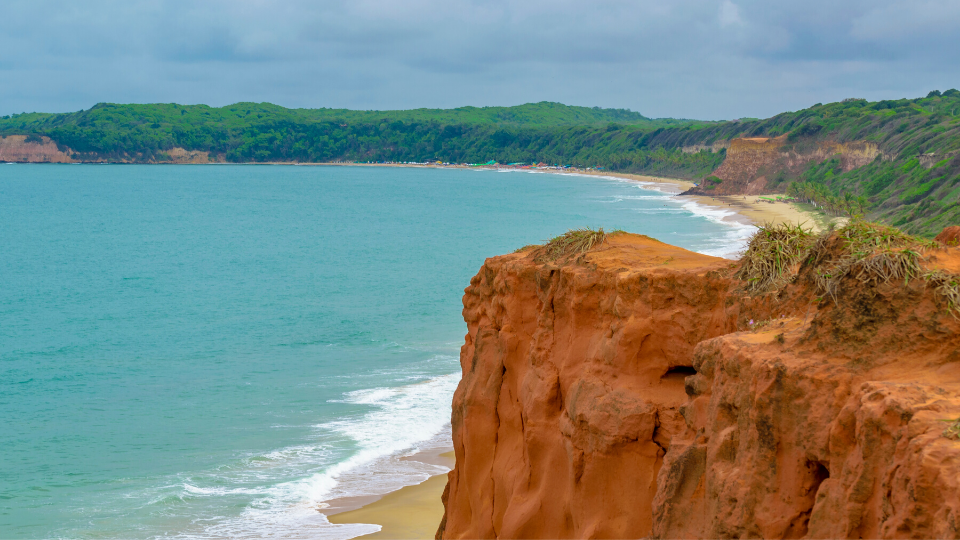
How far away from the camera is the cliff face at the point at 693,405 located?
5.28m

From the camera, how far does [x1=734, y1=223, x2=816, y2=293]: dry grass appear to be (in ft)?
26.4

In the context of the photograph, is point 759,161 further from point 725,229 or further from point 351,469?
point 351,469

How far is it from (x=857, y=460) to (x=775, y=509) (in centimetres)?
82

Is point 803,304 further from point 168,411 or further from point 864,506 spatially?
point 168,411

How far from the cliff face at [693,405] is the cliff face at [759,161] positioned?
117175mm

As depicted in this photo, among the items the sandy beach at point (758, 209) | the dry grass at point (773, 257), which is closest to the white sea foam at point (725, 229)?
the sandy beach at point (758, 209)

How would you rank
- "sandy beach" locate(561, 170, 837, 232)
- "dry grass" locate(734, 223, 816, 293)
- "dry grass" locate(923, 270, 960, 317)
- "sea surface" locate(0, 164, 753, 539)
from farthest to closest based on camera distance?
"sandy beach" locate(561, 170, 837, 232)
"sea surface" locate(0, 164, 753, 539)
"dry grass" locate(734, 223, 816, 293)
"dry grass" locate(923, 270, 960, 317)

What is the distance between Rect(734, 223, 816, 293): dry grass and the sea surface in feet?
37.5

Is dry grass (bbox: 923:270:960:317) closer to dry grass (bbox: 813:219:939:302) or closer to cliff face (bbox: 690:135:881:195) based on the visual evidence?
dry grass (bbox: 813:219:939:302)

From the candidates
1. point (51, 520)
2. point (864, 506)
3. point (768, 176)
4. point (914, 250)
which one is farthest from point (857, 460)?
point (768, 176)

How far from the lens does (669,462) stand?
7.33m

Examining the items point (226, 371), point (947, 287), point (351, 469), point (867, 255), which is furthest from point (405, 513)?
point (226, 371)

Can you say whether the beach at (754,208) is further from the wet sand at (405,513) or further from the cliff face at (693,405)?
the cliff face at (693,405)

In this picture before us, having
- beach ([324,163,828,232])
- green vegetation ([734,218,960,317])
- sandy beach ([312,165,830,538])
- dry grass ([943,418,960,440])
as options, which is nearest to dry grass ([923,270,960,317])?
green vegetation ([734,218,960,317])
